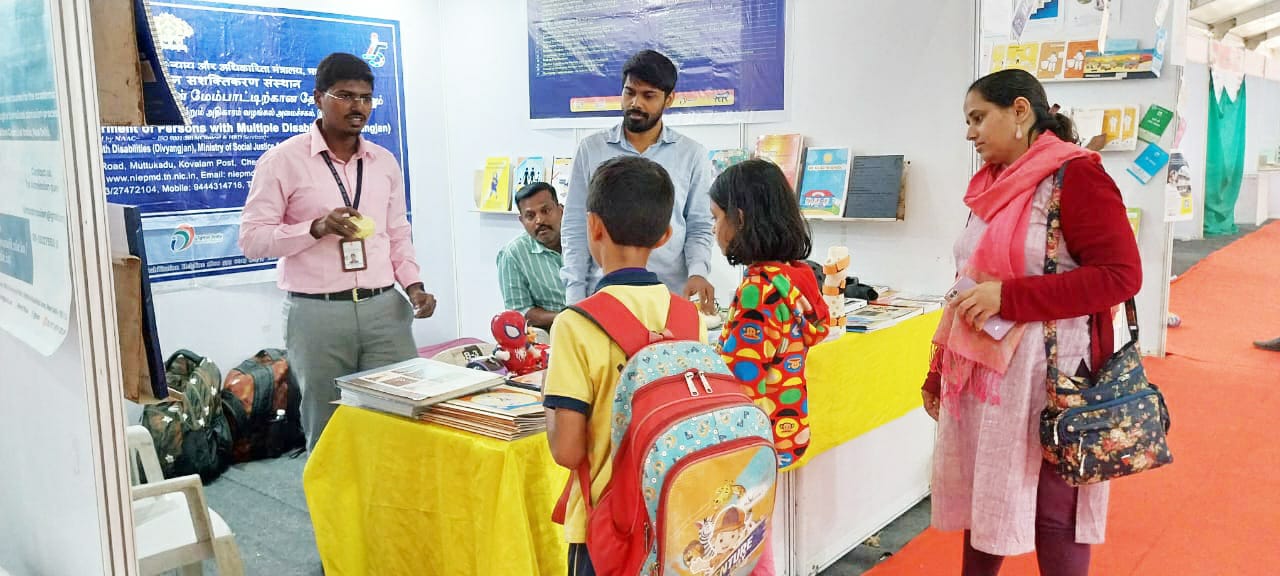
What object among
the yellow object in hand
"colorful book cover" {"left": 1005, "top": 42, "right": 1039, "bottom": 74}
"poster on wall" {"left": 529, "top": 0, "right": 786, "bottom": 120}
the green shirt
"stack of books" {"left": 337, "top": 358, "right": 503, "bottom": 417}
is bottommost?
"stack of books" {"left": 337, "top": 358, "right": 503, "bottom": 417}

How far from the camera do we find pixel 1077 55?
5.47 meters

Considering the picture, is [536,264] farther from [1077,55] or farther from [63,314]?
[1077,55]

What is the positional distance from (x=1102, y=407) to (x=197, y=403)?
11.2 feet

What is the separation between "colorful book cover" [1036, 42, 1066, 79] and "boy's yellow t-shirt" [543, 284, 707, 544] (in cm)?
490

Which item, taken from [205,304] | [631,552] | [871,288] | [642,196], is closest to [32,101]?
[642,196]

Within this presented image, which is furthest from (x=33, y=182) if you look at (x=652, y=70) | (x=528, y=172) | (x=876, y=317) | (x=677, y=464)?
(x=528, y=172)

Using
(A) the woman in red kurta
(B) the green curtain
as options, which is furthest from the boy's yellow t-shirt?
(B) the green curtain

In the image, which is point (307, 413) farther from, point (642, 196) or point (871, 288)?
point (871, 288)

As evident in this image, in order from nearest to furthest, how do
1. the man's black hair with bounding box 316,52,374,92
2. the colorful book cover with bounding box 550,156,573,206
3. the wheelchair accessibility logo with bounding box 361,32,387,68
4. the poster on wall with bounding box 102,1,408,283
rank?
the man's black hair with bounding box 316,52,374,92 → the poster on wall with bounding box 102,1,408,283 → the colorful book cover with bounding box 550,156,573,206 → the wheelchair accessibility logo with bounding box 361,32,387,68

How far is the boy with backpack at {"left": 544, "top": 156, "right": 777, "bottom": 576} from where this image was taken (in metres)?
1.39

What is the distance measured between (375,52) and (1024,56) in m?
3.90

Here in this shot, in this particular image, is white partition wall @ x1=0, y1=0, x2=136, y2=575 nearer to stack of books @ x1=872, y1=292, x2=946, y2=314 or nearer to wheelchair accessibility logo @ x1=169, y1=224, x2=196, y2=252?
stack of books @ x1=872, y1=292, x2=946, y2=314

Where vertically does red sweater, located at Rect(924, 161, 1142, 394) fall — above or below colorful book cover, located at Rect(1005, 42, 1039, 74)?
below

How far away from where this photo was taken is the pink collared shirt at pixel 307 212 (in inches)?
105
